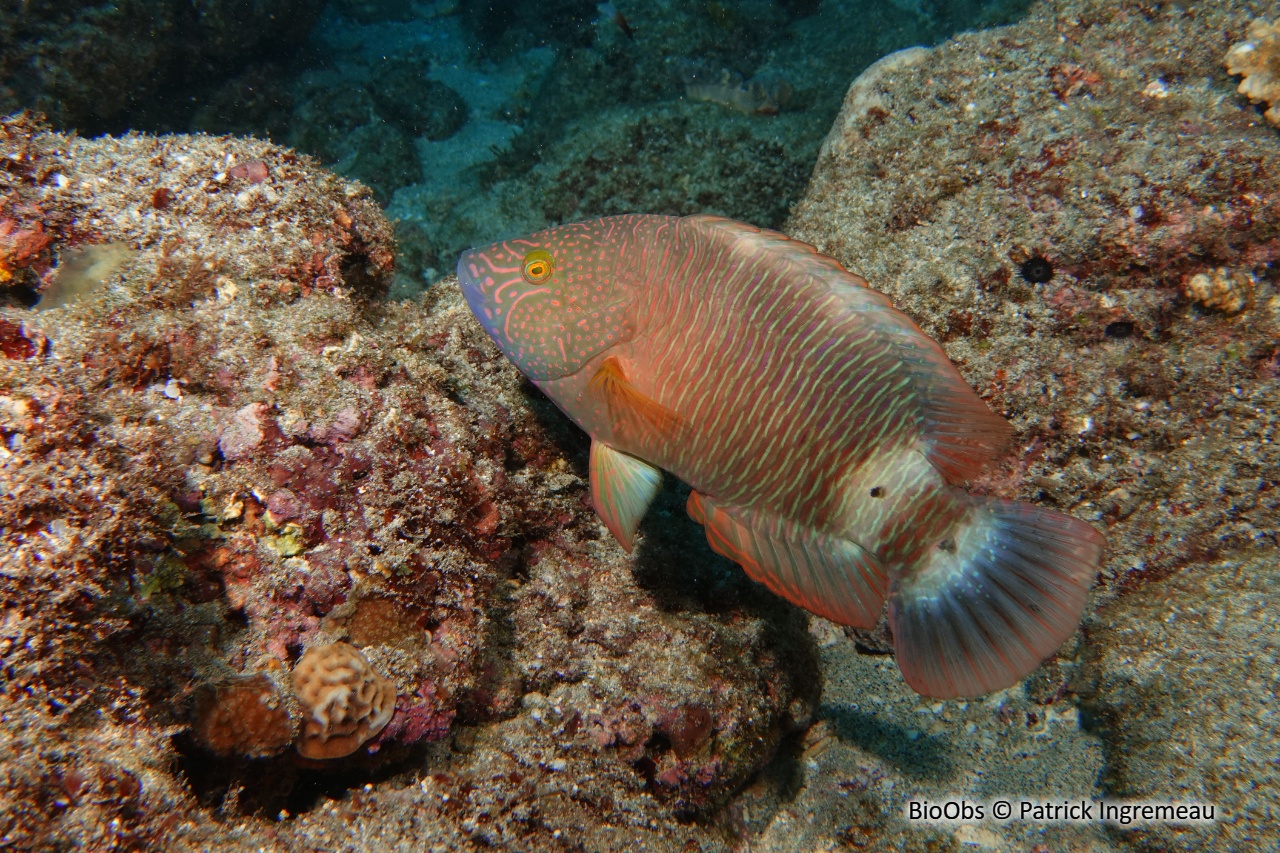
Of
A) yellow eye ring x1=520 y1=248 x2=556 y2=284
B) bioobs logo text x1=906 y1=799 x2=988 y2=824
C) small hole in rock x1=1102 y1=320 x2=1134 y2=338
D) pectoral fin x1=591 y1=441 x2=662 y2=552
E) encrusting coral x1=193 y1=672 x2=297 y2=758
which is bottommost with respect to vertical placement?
bioobs logo text x1=906 y1=799 x2=988 y2=824

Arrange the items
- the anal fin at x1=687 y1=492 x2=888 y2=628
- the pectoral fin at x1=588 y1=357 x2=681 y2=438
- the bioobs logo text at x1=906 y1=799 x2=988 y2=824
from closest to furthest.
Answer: the anal fin at x1=687 y1=492 x2=888 y2=628, the pectoral fin at x1=588 y1=357 x2=681 y2=438, the bioobs logo text at x1=906 y1=799 x2=988 y2=824

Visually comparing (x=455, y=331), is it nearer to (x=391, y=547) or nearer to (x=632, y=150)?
(x=391, y=547)

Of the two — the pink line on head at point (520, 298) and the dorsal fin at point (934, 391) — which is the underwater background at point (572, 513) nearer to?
the pink line on head at point (520, 298)

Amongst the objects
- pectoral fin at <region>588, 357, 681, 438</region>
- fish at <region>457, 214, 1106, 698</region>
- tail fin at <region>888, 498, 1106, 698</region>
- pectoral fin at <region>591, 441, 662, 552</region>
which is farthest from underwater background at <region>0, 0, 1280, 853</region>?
tail fin at <region>888, 498, 1106, 698</region>

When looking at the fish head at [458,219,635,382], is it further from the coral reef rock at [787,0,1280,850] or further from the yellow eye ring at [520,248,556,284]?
the coral reef rock at [787,0,1280,850]

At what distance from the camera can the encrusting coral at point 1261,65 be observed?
3.71 m

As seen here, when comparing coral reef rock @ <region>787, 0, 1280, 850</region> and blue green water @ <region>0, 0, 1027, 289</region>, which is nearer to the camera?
coral reef rock @ <region>787, 0, 1280, 850</region>

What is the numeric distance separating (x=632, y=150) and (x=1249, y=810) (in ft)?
26.0

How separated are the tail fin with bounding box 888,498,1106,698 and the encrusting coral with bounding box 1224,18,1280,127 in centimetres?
363

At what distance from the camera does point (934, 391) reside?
2354mm

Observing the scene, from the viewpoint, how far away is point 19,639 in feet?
5.48

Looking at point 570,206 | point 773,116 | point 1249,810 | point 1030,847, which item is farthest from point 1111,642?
point 773,116

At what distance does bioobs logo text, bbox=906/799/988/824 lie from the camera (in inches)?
122

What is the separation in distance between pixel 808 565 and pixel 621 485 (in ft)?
2.88
